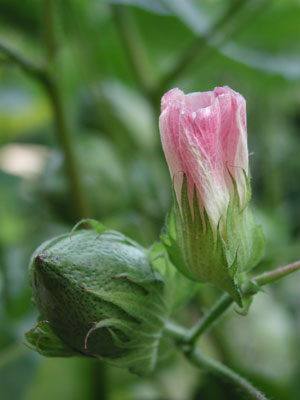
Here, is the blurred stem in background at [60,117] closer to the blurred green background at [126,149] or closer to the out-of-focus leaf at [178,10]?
the blurred green background at [126,149]

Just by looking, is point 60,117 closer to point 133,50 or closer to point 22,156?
point 133,50

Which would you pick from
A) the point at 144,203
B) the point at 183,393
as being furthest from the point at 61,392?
the point at 144,203

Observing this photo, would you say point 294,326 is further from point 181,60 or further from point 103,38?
point 103,38

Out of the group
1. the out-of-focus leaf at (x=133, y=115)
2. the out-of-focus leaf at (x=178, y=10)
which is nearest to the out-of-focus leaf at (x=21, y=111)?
the out-of-focus leaf at (x=133, y=115)

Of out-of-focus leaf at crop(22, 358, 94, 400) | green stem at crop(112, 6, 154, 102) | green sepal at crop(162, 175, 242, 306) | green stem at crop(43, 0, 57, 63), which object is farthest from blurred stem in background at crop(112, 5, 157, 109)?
green sepal at crop(162, 175, 242, 306)

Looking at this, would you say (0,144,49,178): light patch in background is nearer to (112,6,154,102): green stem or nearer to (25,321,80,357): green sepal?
(112,6,154,102): green stem
